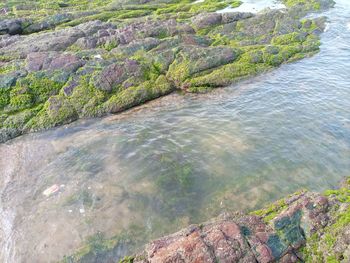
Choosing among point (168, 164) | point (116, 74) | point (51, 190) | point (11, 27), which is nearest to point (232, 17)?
point (116, 74)

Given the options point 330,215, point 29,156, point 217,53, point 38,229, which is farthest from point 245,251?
point 217,53

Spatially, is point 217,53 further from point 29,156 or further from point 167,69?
point 29,156

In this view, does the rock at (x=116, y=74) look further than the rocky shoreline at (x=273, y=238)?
Yes

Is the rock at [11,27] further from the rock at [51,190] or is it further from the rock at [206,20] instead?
the rock at [51,190]

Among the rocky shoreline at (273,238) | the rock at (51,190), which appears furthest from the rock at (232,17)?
the rocky shoreline at (273,238)

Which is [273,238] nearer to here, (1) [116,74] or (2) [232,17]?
(1) [116,74]

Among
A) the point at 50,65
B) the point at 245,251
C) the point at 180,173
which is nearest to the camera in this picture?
the point at 245,251
